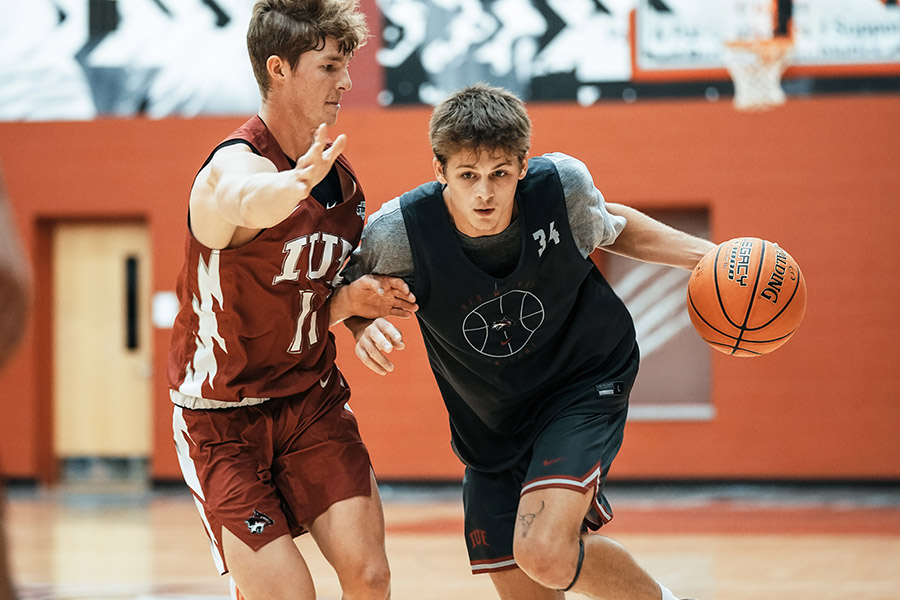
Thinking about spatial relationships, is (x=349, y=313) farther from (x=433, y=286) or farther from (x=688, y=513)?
(x=688, y=513)

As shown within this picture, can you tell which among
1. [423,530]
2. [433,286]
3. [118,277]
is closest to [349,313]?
[433,286]

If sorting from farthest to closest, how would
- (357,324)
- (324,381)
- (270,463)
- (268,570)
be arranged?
(357,324)
(324,381)
(270,463)
(268,570)

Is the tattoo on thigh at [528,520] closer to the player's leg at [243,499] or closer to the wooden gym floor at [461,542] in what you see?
the player's leg at [243,499]

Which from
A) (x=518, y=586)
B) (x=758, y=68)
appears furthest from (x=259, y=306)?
(x=758, y=68)

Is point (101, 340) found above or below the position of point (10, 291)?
below

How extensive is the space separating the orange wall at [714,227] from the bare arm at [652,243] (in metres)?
5.65

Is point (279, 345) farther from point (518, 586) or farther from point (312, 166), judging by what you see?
point (518, 586)

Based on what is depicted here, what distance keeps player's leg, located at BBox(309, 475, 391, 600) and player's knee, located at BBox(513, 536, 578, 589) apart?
0.41m

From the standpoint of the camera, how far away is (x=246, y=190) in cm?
252

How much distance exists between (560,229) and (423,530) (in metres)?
4.48

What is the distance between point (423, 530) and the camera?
7.16 metres

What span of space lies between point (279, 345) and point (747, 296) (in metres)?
1.49

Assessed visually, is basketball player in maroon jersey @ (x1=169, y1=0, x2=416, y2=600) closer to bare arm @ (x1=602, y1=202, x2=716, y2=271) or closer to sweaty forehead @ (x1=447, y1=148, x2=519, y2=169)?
sweaty forehead @ (x1=447, y1=148, x2=519, y2=169)

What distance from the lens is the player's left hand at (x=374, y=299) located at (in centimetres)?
295
